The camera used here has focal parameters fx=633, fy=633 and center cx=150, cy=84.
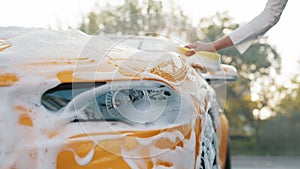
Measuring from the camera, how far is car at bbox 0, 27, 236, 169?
2.52m

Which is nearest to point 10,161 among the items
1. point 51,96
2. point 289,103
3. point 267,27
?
point 51,96

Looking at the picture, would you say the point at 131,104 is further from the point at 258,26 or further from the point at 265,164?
the point at 265,164

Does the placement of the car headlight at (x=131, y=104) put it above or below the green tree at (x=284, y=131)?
above

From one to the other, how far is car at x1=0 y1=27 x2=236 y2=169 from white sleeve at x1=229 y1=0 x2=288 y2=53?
1296 mm

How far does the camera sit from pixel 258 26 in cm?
418

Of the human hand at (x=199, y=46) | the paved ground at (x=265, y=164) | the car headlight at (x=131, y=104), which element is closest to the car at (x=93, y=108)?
the car headlight at (x=131, y=104)

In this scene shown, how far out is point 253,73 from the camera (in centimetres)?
3431

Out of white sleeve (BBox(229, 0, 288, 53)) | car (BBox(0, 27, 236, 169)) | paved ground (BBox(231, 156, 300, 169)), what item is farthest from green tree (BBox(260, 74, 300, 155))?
car (BBox(0, 27, 236, 169))

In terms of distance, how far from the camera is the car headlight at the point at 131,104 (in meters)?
2.67

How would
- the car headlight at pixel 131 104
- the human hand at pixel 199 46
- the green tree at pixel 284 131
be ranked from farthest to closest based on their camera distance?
the green tree at pixel 284 131 → the human hand at pixel 199 46 → the car headlight at pixel 131 104

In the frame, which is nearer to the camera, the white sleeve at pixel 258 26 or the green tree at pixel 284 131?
the white sleeve at pixel 258 26

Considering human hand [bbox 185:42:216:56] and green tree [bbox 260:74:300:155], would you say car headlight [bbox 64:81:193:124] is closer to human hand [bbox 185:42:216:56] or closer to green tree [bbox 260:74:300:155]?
human hand [bbox 185:42:216:56]

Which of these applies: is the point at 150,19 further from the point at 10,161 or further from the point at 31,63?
the point at 10,161

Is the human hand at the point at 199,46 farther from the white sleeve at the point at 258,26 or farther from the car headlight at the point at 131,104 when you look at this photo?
the car headlight at the point at 131,104
